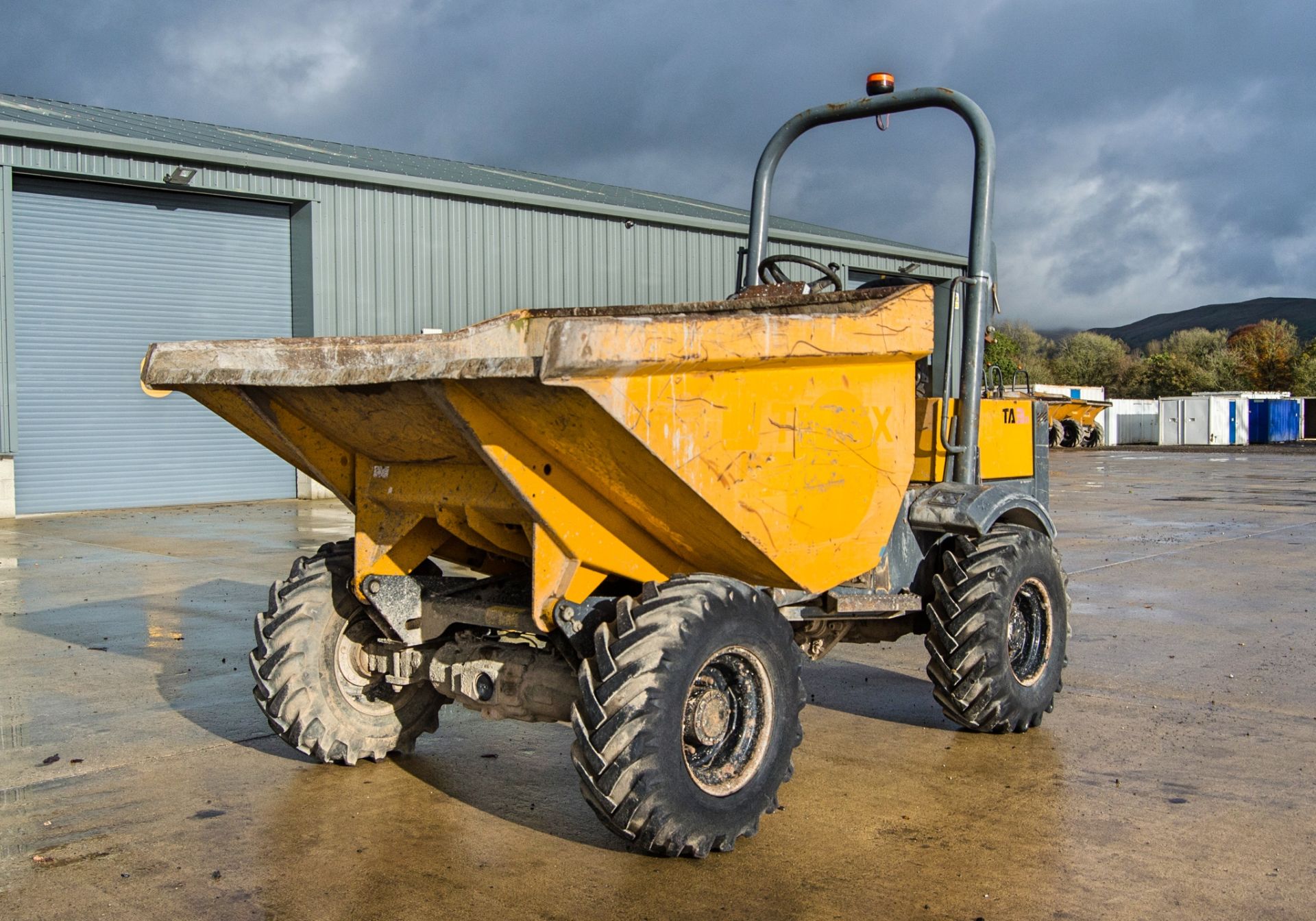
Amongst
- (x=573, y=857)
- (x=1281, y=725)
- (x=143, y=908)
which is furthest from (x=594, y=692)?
(x=1281, y=725)

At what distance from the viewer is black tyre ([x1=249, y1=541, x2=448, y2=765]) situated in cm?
500

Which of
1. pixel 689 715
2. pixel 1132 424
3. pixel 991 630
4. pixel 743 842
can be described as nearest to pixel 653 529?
pixel 689 715

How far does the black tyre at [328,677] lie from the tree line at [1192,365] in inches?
2337

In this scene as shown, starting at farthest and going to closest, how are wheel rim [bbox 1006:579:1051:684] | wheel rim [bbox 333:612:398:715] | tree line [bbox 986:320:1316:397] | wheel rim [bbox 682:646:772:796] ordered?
tree line [bbox 986:320:1316:397]
wheel rim [bbox 1006:579:1051:684]
wheel rim [bbox 333:612:398:715]
wheel rim [bbox 682:646:772:796]

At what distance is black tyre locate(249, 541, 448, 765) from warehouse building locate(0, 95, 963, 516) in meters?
14.9

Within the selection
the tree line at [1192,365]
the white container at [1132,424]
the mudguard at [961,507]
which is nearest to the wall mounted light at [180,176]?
the mudguard at [961,507]

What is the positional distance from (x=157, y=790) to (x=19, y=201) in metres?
16.1

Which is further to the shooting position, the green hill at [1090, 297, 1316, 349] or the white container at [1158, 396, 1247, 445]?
the green hill at [1090, 297, 1316, 349]

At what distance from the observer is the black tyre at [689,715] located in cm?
388

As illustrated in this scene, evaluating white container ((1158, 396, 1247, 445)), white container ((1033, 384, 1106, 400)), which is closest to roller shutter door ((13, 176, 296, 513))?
white container ((1033, 384, 1106, 400))

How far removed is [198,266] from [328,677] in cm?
1669

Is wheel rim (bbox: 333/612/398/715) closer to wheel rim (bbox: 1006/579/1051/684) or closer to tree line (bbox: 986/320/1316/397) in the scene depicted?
wheel rim (bbox: 1006/579/1051/684)

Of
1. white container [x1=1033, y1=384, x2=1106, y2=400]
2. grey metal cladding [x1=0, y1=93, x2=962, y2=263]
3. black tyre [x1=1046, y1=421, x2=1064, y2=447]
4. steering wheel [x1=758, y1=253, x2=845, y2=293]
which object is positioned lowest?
black tyre [x1=1046, y1=421, x2=1064, y2=447]

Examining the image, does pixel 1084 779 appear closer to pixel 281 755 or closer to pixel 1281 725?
pixel 1281 725
